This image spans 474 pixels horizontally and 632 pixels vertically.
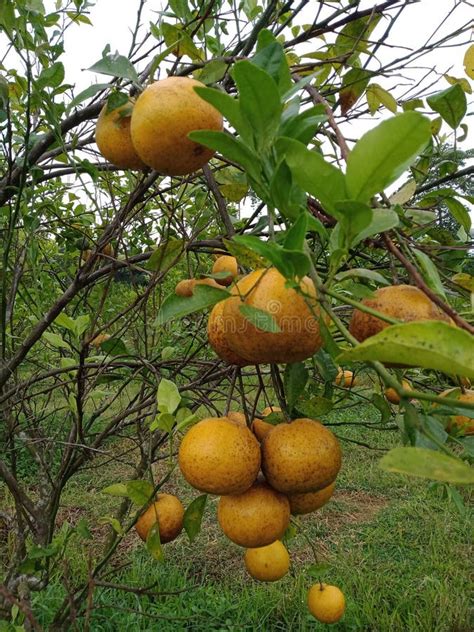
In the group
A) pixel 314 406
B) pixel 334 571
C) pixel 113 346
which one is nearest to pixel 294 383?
pixel 314 406

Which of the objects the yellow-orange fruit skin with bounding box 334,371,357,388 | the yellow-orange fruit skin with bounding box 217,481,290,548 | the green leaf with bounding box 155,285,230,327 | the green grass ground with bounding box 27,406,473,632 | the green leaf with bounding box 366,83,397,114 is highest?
the green leaf with bounding box 366,83,397,114

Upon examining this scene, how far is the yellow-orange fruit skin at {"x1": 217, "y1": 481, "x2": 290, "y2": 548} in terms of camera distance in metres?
0.69

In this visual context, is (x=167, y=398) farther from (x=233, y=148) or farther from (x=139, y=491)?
(x=233, y=148)

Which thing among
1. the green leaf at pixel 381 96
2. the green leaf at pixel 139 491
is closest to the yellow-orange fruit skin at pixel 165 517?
the green leaf at pixel 139 491

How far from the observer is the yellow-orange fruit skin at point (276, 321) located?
1.74ft

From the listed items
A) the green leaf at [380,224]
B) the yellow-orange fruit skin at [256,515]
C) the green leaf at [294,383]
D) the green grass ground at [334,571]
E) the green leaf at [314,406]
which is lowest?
the green grass ground at [334,571]

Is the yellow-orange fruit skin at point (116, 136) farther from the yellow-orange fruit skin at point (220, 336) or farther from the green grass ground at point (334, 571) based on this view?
the green grass ground at point (334, 571)

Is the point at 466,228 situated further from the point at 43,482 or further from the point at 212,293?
the point at 43,482

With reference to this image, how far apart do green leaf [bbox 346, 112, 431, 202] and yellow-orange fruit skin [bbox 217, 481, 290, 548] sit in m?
0.44

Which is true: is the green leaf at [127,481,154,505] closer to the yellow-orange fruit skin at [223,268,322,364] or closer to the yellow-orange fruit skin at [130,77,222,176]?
the yellow-orange fruit skin at [223,268,322,364]

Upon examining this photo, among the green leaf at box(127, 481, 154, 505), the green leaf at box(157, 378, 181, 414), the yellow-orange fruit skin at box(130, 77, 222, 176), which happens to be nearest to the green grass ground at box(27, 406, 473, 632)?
the green leaf at box(127, 481, 154, 505)

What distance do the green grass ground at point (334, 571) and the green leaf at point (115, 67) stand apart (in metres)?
1.42

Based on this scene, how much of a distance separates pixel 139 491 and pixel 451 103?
2.43 ft

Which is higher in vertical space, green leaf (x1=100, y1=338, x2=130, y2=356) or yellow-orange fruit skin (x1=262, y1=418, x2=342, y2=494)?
green leaf (x1=100, y1=338, x2=130, y2=356)
